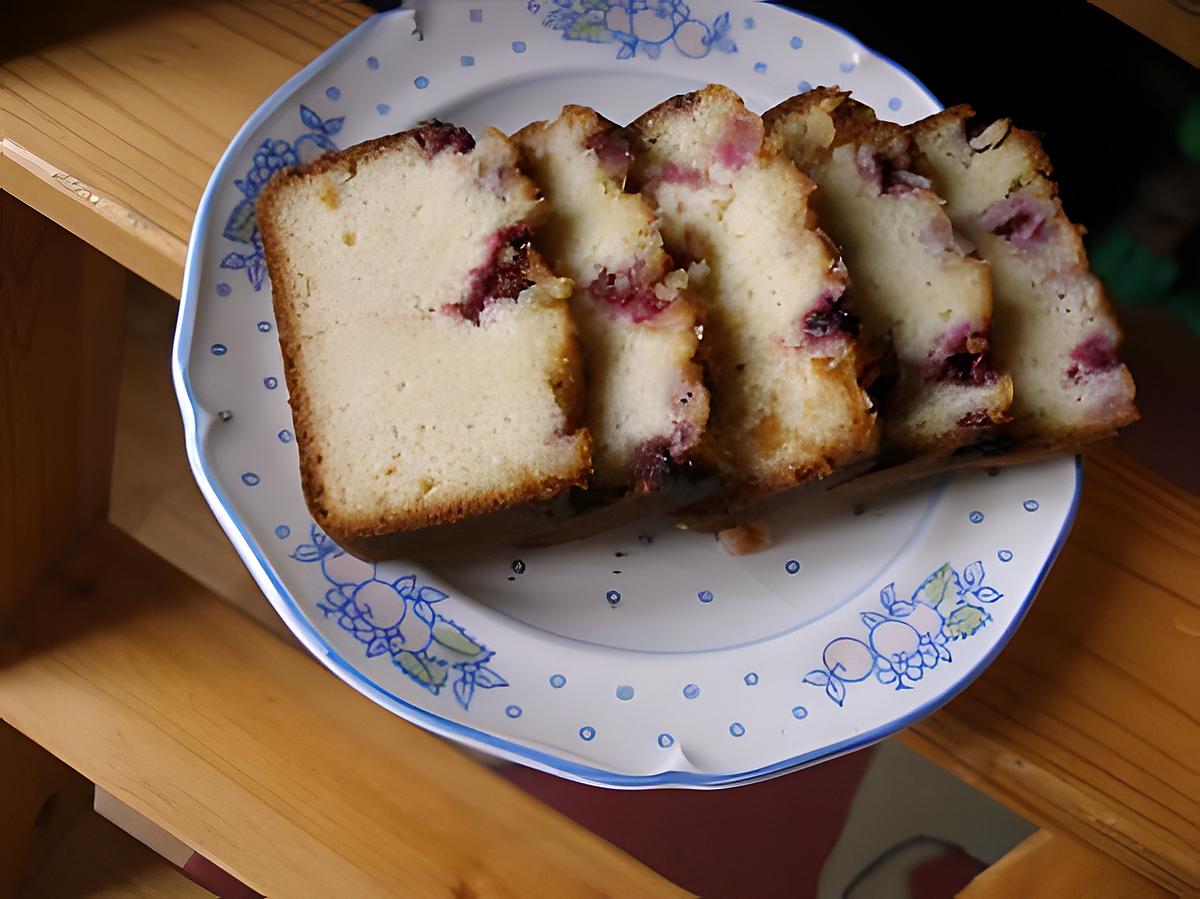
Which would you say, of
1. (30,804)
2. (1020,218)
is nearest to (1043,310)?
(1020,218)

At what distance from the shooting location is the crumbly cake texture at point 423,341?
124 centimetres

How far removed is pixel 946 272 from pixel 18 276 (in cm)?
142

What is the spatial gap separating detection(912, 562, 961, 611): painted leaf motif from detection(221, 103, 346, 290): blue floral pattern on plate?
106 centimetres

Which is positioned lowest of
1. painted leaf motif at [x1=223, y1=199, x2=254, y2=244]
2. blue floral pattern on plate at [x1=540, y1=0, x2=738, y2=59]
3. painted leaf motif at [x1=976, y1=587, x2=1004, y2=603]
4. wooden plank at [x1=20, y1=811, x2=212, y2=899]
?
wooden plank at [x1=20, y1=811, x2=212, y2=899]

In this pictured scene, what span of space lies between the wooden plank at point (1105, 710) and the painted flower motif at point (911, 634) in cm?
10

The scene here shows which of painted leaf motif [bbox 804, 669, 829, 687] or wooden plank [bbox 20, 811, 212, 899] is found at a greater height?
painted leaf motif [bbox 804, 669, 829, 687]

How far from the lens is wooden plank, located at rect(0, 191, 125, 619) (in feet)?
5.11

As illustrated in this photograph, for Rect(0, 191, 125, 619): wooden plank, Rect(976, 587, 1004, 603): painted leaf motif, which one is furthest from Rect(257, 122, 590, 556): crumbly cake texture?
Rect(976, 587, 1004, 603): painted leaf motif

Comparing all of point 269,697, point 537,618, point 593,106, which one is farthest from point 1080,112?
point 269,697

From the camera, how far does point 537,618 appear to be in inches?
54.9

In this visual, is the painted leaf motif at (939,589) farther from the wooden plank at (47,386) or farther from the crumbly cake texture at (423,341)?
the wooden plank at (47,386)

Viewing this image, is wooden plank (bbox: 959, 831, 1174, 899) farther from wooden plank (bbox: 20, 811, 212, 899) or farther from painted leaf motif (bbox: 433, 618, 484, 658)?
wooden plank (bbox: 20, 811, 212, 899)

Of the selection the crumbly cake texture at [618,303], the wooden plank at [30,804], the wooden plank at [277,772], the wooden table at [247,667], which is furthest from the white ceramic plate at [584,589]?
the wooden plank at [30,804]

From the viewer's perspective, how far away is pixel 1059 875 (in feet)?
4.71
